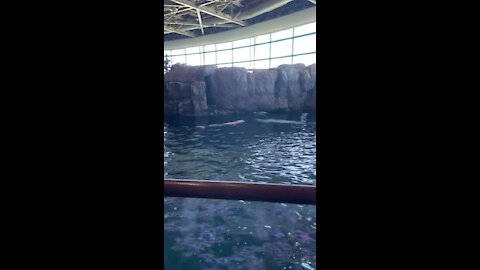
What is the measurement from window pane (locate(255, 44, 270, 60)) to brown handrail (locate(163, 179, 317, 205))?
17432mm

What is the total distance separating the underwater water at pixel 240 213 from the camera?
4309 mm

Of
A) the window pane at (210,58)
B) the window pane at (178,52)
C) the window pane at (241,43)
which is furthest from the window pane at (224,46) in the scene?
the window pane at (178,52)

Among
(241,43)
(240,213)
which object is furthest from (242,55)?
(240,213)

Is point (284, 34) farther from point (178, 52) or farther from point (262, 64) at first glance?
point (178, 52)

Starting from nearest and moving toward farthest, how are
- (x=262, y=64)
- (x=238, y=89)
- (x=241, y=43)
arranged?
(x=262, y=64) → (x=238, y=89) → (x=241, y=43)

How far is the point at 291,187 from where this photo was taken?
90 centimetres

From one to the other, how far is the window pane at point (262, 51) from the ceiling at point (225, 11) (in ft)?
5.40

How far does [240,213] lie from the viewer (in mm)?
6109

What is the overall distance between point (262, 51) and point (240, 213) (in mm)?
13797

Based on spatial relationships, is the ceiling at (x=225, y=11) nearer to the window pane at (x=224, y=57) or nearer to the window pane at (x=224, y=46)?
the window pane at (x=224, y=46)

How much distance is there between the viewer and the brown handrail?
88 cm
